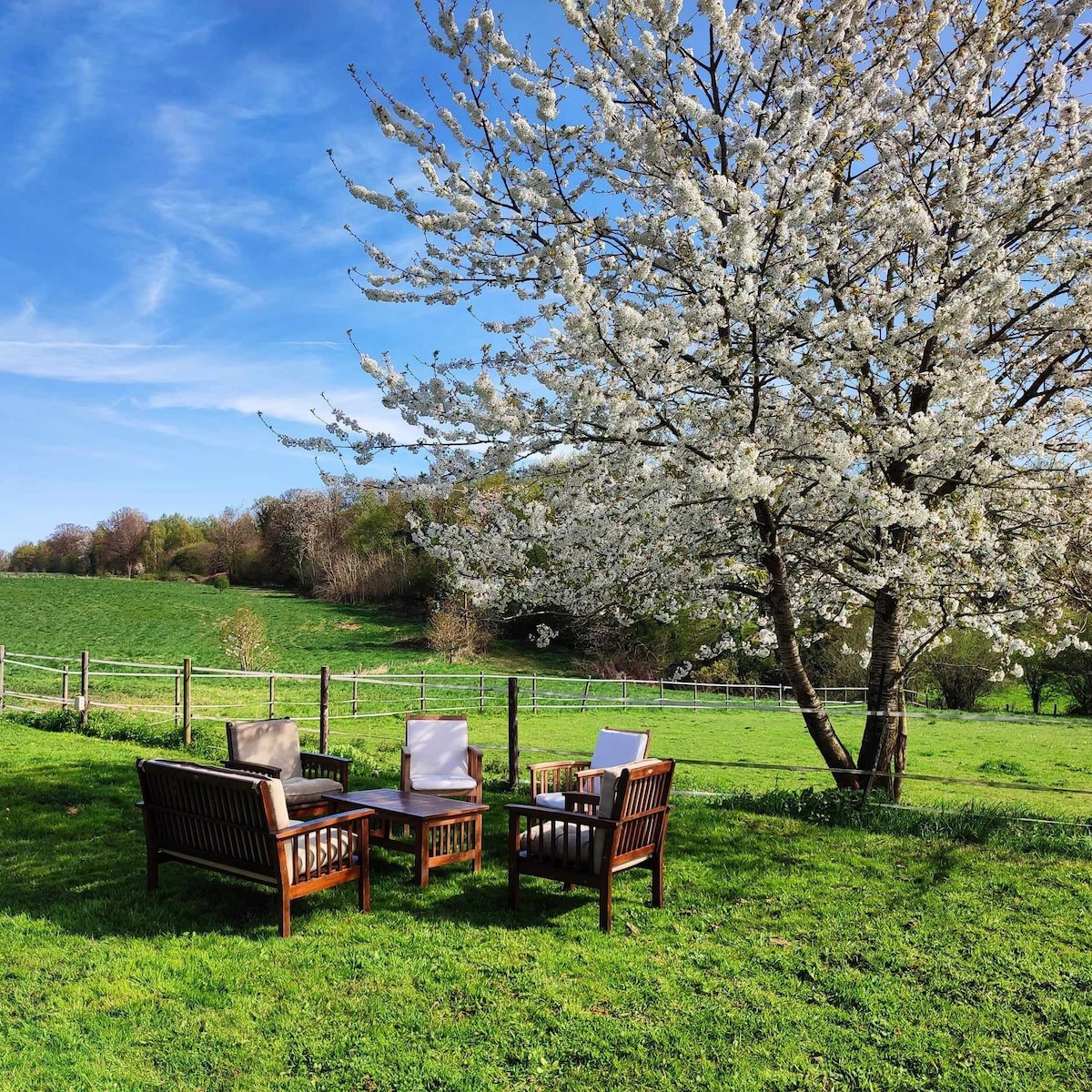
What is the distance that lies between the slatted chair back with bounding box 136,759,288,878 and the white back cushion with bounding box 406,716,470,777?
221 cm

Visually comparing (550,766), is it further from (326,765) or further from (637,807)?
(326,765)

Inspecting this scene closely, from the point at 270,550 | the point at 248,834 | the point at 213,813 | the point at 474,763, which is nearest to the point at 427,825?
the point at 248,834

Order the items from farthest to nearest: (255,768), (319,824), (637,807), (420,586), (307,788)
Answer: (420,586), (307,788), (255,768), (637,807), (319,824)

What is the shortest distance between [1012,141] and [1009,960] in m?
5.74

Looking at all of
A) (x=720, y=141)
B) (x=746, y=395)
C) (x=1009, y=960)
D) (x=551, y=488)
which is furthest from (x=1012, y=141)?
(x=1009, y=960)

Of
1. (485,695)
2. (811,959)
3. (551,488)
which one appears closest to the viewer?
(811,959)

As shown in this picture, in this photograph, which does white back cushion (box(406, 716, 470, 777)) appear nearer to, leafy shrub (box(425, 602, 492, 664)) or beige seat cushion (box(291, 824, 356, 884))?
beige seat cushion (box(291, 824, 356, 884))

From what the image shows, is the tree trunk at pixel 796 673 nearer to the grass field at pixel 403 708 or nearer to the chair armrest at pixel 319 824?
the grass field at pixel 403 708

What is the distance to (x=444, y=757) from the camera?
267 inches

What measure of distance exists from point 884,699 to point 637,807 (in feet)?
11.2

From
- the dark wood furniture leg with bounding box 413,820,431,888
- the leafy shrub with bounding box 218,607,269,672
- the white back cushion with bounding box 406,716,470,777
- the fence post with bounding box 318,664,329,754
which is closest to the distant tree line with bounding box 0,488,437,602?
the leafy shrub with bounding box 218,607,269,672

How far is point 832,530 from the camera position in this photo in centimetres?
671

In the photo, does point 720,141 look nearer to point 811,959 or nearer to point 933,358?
point 933,358

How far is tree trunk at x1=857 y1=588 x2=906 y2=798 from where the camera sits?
724 centimetres
